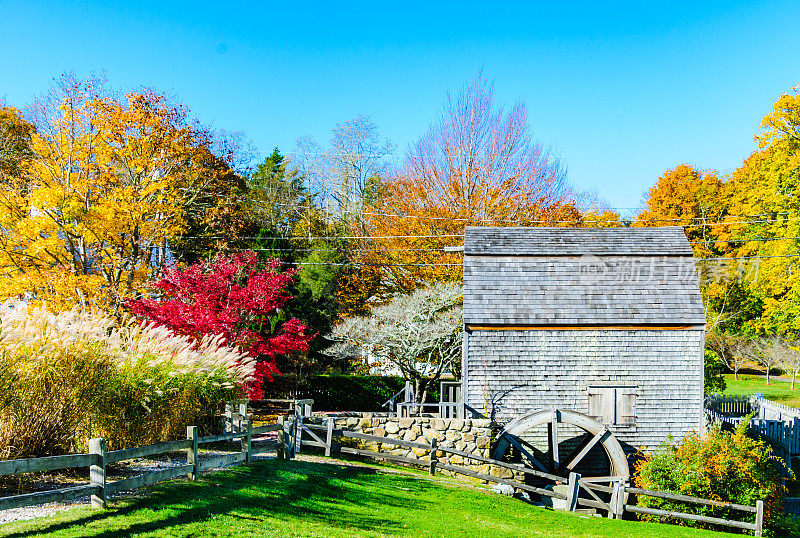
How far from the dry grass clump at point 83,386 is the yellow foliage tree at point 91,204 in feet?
30.6

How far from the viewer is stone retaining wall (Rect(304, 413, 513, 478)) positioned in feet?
52.7

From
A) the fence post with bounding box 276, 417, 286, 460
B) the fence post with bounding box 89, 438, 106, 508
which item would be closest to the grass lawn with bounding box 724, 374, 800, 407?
the fence post with bounding box 276, 417, 286, 460

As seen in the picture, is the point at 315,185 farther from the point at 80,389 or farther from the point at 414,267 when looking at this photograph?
the point at 80,389

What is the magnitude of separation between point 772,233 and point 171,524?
104 feet

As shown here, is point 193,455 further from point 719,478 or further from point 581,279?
point 581,279

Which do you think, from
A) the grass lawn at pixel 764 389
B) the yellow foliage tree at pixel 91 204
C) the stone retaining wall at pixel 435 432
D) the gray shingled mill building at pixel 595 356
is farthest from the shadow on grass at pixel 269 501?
the grass lawn at pixel 764 389

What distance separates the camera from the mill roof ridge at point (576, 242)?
18.7m

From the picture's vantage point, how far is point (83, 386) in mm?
8688

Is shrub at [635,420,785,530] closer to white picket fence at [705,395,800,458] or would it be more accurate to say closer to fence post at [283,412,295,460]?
white picket fence at [705,395,800,458]

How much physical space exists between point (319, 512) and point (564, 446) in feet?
34.1

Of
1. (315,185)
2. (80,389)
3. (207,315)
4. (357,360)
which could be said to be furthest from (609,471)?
(315,185)

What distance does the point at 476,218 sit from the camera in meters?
29.0

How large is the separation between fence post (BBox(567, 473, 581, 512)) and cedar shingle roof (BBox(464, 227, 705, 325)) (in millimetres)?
4423

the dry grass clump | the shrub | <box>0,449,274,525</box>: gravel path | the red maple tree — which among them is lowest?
the shrub
